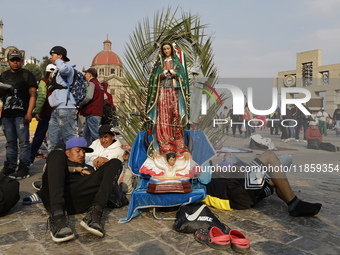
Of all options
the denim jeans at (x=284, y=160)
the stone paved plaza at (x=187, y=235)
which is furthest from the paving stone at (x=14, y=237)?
the denim jeans at (x=284, y=160)

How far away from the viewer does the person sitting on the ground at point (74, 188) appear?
281 centimetres

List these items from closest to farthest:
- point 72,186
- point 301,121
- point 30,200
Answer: point 301,121, point 72,186, point 30,200

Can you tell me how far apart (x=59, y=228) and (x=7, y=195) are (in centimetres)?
109

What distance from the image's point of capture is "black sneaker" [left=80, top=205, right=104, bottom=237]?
109 inches

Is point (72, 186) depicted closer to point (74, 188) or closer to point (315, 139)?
point (74, 188)

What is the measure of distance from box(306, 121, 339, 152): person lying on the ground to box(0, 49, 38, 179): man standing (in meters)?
4.62

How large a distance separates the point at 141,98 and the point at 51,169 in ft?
7.85

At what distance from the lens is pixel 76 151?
11.9 feet

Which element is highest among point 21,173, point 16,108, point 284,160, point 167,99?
point 167,99

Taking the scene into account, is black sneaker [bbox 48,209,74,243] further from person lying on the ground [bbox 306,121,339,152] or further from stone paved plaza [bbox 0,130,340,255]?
person lying on the ground [bbox 306,121,339,152]

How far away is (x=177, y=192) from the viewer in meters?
3.55

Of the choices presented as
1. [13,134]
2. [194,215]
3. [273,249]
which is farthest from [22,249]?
[13,134]

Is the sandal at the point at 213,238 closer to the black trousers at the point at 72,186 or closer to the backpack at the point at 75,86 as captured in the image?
the black trousers at the point at 72,186

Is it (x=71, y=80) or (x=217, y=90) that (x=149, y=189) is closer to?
(x=217, y=90)
